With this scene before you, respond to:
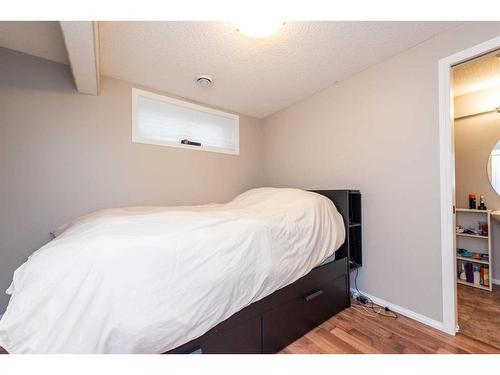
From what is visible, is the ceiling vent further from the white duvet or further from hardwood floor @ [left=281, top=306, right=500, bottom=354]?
hardwood floor @ [left=281, top=306, right=500, bottom=354]

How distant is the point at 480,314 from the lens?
1.69m

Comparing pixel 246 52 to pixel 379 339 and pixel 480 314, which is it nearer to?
pixel 379 339

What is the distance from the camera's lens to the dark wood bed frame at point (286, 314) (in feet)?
3.42

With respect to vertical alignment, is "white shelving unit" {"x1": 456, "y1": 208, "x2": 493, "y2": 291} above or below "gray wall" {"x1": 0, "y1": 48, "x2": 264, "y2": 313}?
below

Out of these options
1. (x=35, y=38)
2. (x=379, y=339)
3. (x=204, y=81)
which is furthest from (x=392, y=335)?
(x=35, y=38)

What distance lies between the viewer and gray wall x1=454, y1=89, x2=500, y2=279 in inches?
91.5

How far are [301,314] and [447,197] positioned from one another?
1.28 metres

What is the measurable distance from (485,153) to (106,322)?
3.72 meters

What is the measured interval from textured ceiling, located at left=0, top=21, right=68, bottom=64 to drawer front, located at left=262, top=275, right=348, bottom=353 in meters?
2.34

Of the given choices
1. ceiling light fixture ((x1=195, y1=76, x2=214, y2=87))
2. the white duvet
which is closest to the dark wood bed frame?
the white duvet

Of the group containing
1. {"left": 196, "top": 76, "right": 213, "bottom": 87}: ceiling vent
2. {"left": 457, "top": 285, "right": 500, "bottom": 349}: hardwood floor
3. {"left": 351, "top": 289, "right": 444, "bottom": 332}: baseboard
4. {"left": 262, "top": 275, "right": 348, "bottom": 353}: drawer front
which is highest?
{"left": 196, "top": 76, "right": 213, "bottom": 87}: ceiling vent

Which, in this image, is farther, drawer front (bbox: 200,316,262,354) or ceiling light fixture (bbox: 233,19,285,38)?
ceiling light fixture (bbox: 233,19,285,38)

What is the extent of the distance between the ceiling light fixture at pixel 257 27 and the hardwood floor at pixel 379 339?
2021mm
